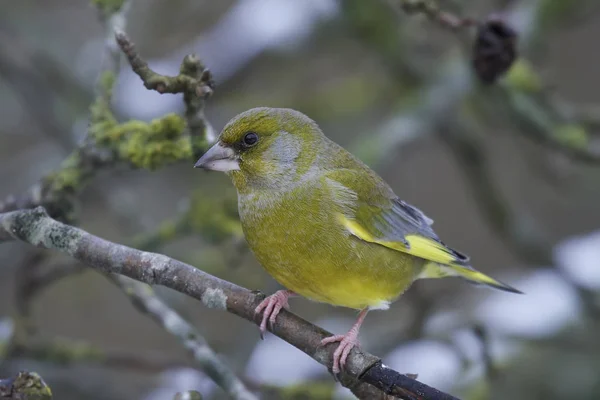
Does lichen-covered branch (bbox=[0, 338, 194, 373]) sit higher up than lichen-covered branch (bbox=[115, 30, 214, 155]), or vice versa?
lichen-covered branch (bbox=[115, 30, 214, 155])

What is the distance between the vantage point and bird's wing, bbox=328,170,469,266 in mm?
3977

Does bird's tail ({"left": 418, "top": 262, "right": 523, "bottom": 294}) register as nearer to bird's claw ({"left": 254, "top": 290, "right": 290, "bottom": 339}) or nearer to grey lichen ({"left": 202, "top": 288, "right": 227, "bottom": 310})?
bird's claw ({"left": 254, "top": 290, "right": 290, "bottom": 339})

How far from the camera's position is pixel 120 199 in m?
5.92

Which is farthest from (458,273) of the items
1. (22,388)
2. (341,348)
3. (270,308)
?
(22,388)

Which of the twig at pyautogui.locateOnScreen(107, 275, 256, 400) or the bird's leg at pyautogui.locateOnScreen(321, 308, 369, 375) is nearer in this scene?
the bird's leg at pyautogui.locateOnScreen(321, 308, 369, 375)

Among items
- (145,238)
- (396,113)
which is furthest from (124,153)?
(396,113)

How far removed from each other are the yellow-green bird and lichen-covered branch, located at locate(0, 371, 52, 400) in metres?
1.18

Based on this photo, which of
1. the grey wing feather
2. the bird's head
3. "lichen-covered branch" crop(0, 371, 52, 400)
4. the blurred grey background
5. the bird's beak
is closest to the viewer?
"lichen-covered branch" crop(0, 371, 52, 400)

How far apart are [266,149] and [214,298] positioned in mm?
1175

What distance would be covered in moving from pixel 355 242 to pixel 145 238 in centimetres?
140

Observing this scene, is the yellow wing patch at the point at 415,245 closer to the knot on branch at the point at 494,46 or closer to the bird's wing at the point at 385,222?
the bird's wing at the point at 385,222

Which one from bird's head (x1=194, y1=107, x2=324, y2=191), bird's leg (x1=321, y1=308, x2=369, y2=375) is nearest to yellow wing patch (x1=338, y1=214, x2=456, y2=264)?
bird's head (x1=194, y1=107, x2=324, y2=191)

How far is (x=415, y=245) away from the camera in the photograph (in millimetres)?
4227

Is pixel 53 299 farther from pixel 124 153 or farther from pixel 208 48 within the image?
pixel 124 153
